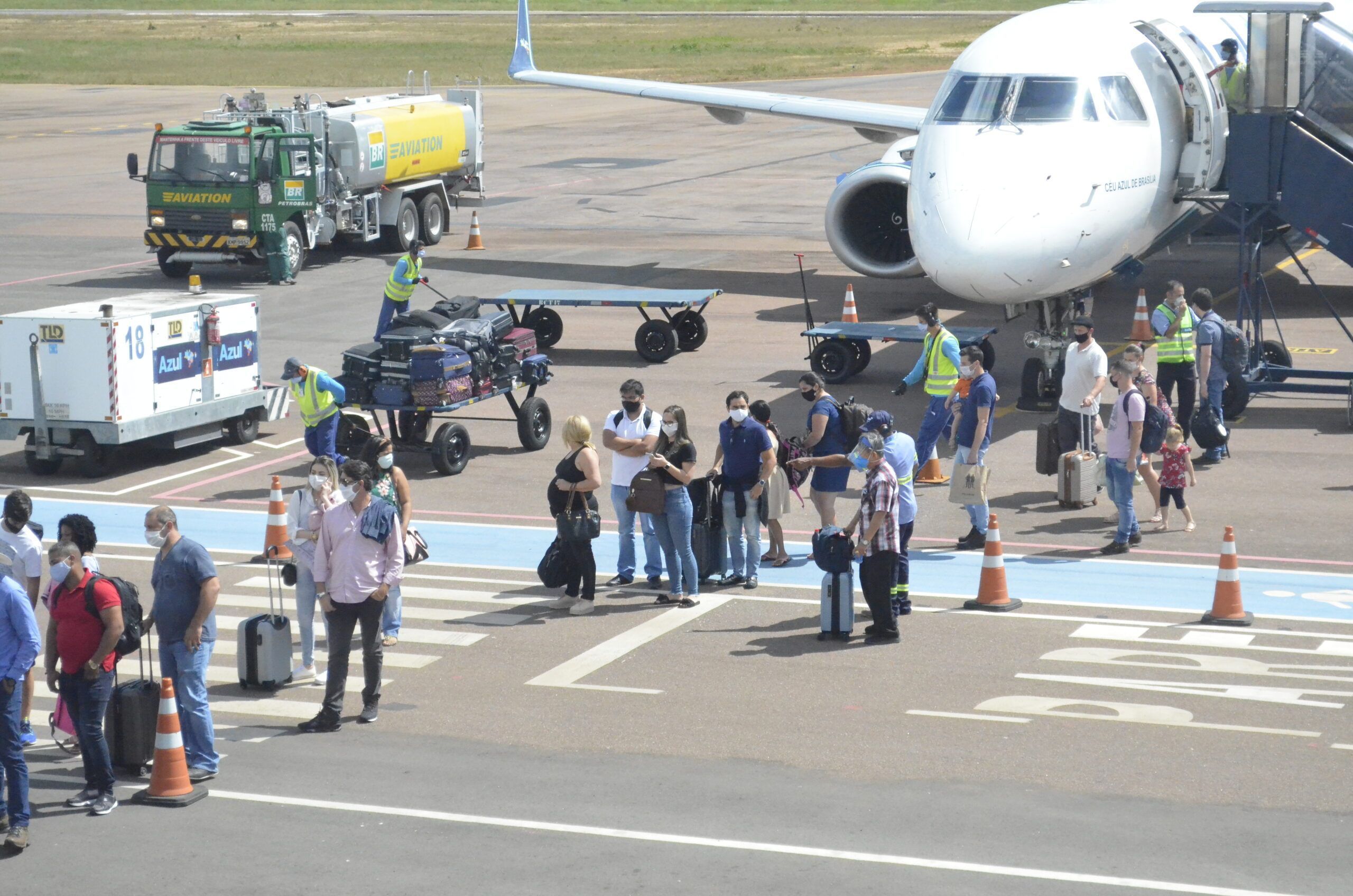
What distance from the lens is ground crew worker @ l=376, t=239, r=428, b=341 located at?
78.7ft

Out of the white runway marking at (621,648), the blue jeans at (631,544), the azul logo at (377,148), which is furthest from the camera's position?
the azul logo at (377,148)

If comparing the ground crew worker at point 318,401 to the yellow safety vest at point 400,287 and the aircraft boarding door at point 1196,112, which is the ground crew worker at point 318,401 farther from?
the aircraft boarding door at point 1196,112

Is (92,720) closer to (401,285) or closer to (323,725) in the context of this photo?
(323,725)

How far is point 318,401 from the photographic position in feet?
59.5

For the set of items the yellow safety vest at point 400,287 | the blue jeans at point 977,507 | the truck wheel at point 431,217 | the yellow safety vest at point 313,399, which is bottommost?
the blue jeans at point 977,507

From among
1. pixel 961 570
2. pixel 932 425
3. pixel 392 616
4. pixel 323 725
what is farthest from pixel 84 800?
pixel 932 425

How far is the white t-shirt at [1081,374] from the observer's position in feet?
60.0

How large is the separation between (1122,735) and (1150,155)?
12205mm

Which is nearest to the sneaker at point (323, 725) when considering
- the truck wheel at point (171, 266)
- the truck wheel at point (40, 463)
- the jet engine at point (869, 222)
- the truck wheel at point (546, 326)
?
the truck wheel at point (40, 463)

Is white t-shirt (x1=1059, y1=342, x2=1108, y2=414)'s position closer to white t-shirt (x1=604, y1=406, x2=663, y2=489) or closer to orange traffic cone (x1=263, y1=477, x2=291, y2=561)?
white t-shirt (x1=604, y1=406, x2=663, y2=489)

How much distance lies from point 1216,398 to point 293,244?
1928 centimetres

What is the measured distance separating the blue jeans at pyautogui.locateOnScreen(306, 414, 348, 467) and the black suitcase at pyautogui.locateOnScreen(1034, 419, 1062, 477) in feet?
24.8

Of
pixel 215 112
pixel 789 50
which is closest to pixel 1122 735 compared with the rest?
pixel 215 112

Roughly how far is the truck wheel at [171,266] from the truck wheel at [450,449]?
49.7 feet
